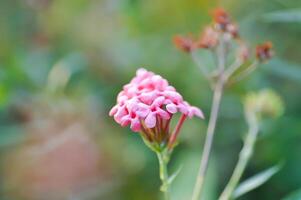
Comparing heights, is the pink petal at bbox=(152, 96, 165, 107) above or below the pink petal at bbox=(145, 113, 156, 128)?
above

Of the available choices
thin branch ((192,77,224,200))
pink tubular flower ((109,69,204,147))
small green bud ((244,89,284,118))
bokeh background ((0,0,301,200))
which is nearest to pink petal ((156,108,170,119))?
pink tubular flower ((109,69,204,147))

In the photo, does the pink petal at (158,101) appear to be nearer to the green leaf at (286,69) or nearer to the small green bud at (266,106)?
the small green bud at (266,106)

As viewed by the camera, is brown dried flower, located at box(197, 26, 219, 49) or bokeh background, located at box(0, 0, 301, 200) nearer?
brown dried flower, located at box(197, 26, 219, 49)

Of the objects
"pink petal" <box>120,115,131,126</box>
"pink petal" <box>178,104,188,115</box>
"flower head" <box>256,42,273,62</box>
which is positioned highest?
"flower head" <box>256,42,273,62</box>

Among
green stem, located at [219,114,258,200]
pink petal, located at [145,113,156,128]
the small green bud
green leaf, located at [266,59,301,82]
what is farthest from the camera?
green leaf, located at [266,59,301,82]

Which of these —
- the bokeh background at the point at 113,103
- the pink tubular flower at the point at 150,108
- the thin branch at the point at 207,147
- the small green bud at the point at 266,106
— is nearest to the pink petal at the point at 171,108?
the pink tubular flower at the point at 150,108

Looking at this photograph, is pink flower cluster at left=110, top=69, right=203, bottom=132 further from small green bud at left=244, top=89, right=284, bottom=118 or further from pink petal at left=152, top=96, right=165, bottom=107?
small green bud at left=244, top=89, right=284, bottom=118

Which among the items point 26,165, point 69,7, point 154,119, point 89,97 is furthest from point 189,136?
point 154,119
